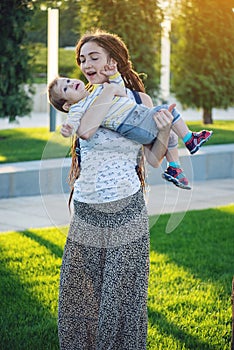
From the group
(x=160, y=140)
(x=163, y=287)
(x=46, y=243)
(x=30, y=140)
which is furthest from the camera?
(x=30, y=140)

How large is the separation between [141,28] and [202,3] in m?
1.84

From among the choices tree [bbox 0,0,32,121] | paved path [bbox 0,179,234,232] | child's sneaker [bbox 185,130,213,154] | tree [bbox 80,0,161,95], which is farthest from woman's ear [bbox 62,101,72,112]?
tree [bbox 80,0,161,95]

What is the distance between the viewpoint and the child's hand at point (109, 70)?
3652mm

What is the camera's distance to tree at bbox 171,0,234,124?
15.3 m

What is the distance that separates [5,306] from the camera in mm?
5418

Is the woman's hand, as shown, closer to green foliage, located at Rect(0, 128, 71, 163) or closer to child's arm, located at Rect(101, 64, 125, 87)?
child's arm, located at Rect(101, 64, 125, 87)

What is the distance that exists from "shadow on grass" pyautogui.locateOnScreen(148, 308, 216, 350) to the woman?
100 centimetres

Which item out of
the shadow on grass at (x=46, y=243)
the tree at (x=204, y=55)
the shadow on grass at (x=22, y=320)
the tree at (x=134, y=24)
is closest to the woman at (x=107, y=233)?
the shadow on grass at (x=22, y=320)

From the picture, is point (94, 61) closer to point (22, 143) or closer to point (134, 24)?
point (22, 143)

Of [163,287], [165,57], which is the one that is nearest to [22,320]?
[163,287]

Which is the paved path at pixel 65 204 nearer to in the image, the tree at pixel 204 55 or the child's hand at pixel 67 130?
the child's hand at pixel 67 130

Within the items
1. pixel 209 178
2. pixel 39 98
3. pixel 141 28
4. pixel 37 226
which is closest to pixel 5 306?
pixel 37 226

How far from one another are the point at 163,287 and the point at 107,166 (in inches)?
97.7

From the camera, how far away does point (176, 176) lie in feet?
12.0
